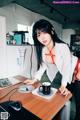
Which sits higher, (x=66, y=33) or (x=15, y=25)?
(x=66, y=33)

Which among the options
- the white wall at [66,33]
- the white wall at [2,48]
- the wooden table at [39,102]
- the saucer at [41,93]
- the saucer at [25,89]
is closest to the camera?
the wooden table at [39,102]

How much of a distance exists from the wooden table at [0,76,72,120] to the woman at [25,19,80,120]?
0.13 metres

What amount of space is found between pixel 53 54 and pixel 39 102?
1.46 ft

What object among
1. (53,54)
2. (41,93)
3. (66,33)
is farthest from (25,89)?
(66,33)

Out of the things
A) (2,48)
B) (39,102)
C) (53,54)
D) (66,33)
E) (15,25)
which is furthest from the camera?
(66,33)

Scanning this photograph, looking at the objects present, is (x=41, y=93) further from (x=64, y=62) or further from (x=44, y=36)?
(x=44, y=36)

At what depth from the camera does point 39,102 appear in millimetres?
896

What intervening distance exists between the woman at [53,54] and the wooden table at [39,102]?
13 centimetres

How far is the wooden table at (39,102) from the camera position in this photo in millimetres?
765

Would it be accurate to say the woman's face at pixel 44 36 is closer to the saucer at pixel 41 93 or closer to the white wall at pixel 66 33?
the saucer at pixel 41 93

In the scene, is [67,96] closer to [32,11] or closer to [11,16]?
[11,16]

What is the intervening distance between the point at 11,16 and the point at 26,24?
0.65 meters

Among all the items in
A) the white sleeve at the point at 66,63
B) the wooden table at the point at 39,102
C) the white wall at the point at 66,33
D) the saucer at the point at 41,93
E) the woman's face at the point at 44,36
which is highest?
the white wall at the point at 66,33

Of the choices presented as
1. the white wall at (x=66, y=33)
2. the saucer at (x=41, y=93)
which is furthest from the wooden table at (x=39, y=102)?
the white wall at (x=66, y=33)
